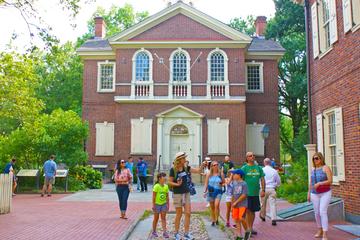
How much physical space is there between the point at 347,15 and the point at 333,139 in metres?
3.69

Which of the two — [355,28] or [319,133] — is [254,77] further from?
[355,28]

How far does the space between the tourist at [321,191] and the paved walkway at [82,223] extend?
0.54m

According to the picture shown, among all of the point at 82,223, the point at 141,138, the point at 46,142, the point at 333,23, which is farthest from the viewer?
the point at 141,138

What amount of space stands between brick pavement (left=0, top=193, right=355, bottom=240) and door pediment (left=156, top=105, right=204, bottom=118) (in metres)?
12.2

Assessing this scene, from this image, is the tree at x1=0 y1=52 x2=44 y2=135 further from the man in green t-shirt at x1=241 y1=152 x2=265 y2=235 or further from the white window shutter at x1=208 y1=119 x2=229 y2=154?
the man in green t-shirt at x1=241 y1=152 x2=265 y2=235

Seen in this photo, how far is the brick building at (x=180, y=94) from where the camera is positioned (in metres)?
27.7

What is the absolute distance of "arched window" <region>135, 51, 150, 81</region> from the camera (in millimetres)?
28359

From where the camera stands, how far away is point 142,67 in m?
28.4

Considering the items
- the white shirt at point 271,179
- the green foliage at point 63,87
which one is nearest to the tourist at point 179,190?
the white shirt at point 271,179

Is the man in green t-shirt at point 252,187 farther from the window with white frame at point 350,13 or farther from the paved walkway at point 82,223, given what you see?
the window with white frame at point 350,13

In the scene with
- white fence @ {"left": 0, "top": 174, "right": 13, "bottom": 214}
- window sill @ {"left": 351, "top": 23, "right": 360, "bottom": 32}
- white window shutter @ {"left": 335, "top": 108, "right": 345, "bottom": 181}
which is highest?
window sill @ {"left": 351, "top": 23, "right": 360, "bottom": 32}

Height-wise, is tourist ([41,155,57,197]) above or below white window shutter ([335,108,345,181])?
below

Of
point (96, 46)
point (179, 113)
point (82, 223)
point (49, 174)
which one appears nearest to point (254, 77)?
point (179, 113)

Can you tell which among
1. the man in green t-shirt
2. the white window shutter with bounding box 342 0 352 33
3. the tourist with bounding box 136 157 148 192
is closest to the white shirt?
the man in green t-shirt
